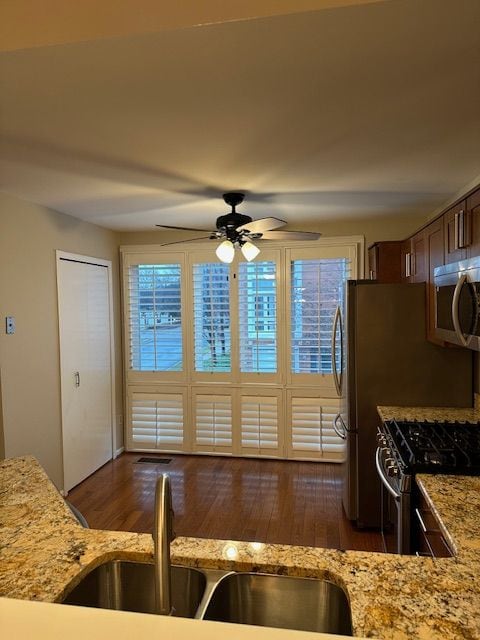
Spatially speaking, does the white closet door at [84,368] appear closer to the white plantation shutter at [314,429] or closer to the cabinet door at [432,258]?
the white plantation shutter at [314,429]

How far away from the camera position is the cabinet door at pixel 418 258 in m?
2.92

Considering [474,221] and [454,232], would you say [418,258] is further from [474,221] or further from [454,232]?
[474,221]

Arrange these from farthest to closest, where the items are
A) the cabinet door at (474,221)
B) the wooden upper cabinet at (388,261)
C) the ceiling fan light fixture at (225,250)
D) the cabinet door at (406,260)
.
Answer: the wooden upper cabinet at (388,261) → the cabinet door at (406,260) → the ceiling fan light fixture at (225,250) → the cabinet door at (474,221)

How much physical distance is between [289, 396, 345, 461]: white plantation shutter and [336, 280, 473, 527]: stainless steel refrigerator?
1241 mm

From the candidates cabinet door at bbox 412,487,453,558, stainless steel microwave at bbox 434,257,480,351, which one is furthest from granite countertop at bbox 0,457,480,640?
stainless steel microwave at bbox 434,257,480,351

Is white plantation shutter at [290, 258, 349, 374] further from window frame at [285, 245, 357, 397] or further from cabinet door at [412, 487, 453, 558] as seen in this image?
cabinet door at [412, 487, 453, 558]

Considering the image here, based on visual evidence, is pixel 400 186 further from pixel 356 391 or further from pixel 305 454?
pixel 305 454

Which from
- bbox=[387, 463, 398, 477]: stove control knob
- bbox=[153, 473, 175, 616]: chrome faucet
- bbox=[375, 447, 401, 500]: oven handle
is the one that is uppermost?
bbox=[153, 473, 175, 616]: chrome faucet

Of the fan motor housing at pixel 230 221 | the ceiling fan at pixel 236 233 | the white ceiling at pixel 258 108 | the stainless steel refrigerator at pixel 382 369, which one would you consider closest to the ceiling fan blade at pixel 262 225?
the ceiling fan at pixel 236 233

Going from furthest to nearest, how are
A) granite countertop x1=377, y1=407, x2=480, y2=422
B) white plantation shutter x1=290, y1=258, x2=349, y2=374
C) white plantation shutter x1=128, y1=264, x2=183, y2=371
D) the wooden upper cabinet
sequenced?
white plantation shutter x1=128, y1=264, x2=183, y2=371 < white plantation shutter x1=290, y1=258, x2=349, y2=374 < the wooden upper cabinet < granite countertop x1=377, y1=407, x2=480, y2=422

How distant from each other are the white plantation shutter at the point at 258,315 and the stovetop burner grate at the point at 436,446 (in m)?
2.04

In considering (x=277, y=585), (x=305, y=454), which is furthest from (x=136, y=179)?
(x=305, y=454)

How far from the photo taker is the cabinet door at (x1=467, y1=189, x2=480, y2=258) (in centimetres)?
194

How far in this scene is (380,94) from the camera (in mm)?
1709
